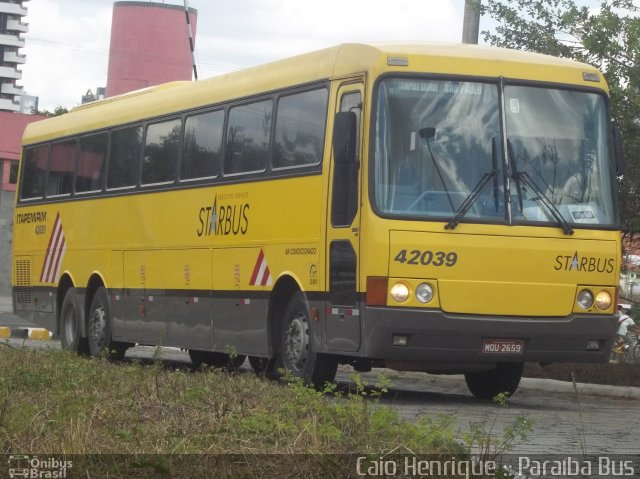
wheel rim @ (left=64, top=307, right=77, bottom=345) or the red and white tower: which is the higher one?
the red and white tower

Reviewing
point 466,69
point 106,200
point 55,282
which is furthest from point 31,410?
point 55,282

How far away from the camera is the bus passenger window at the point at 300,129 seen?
1480 centimetres

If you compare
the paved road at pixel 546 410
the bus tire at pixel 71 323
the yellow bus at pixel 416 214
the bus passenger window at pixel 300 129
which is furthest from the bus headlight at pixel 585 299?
the bus tire at pixel 71 323

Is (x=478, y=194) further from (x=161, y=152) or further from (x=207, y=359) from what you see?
(x=207, y=359)

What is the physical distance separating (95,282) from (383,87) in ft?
26.2

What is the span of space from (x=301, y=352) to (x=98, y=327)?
249 inches

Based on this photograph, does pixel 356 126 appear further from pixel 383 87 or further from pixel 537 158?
pixel 537 158

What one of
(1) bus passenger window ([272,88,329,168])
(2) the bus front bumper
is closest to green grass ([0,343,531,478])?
(2) the bus front bumper

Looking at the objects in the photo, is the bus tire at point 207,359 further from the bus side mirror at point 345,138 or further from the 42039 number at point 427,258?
the 42039 number at point 427,258

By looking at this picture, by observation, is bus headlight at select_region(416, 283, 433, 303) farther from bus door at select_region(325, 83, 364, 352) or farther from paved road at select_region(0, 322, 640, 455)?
paved road at select_region(0, 322, 640, 455)

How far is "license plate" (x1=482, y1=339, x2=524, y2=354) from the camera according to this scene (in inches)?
540

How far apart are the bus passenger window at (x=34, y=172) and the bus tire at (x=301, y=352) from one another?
28.3ft

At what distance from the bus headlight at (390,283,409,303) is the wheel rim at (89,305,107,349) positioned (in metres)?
7.61

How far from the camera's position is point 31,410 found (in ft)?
31.3
